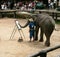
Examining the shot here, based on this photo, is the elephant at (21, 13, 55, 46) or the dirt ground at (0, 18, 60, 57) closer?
the dirt ground at (0, 18, 60, 57)

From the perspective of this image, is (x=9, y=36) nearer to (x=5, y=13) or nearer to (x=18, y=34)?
(x=18, y=34)

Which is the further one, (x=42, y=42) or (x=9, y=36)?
(x=9, y=36)

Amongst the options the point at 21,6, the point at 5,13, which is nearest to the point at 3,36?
the point at 5,13

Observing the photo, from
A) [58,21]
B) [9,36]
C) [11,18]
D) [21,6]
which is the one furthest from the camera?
[21,6]

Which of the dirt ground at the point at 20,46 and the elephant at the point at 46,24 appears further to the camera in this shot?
the elephant at the point at 46,24

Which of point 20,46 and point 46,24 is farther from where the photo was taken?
point 46,24

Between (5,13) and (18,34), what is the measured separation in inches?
357

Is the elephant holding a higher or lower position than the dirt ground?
higher

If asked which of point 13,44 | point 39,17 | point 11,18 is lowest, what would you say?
point 11,18

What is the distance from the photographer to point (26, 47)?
1219cm

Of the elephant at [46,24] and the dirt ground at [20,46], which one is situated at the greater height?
the elephant at [46,24]

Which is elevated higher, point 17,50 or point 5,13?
point 17,50

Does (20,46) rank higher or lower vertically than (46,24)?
lower

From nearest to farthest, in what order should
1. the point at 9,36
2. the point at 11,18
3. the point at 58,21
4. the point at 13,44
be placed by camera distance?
1. the point at 13,44
2. the point at 9,36
3. the point at 58,21
4. the point at 11,18
